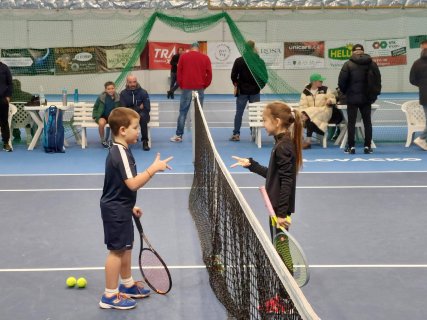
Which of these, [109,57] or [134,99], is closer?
[134,99]

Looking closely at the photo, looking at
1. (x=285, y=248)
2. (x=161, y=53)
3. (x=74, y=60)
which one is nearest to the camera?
(x=285, y=248)

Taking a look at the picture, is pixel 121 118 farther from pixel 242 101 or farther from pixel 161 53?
pixel 161 53

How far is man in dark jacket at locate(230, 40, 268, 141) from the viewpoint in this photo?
47.8ft

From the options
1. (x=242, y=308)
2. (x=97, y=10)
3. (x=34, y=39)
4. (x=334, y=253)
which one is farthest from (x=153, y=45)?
(x=242, y=308)

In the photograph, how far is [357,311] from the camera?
18.8 feet

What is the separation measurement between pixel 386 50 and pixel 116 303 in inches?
773

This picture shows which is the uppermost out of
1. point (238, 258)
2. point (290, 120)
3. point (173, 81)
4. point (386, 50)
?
point (386, 50)

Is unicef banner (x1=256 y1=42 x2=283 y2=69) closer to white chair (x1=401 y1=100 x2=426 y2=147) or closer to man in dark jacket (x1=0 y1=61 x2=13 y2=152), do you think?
white chair (x1=401 y1=100 x2=426 y2=147)

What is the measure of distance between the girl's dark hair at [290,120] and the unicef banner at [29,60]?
60.2 ft

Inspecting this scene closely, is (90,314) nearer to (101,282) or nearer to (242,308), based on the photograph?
(101,282)

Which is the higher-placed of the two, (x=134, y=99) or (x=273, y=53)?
(x=273, y=53)

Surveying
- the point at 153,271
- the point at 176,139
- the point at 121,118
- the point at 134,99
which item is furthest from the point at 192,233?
the point at 176,139

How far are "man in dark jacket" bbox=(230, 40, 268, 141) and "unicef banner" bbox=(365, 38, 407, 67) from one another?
986cm

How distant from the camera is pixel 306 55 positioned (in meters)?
24.4
